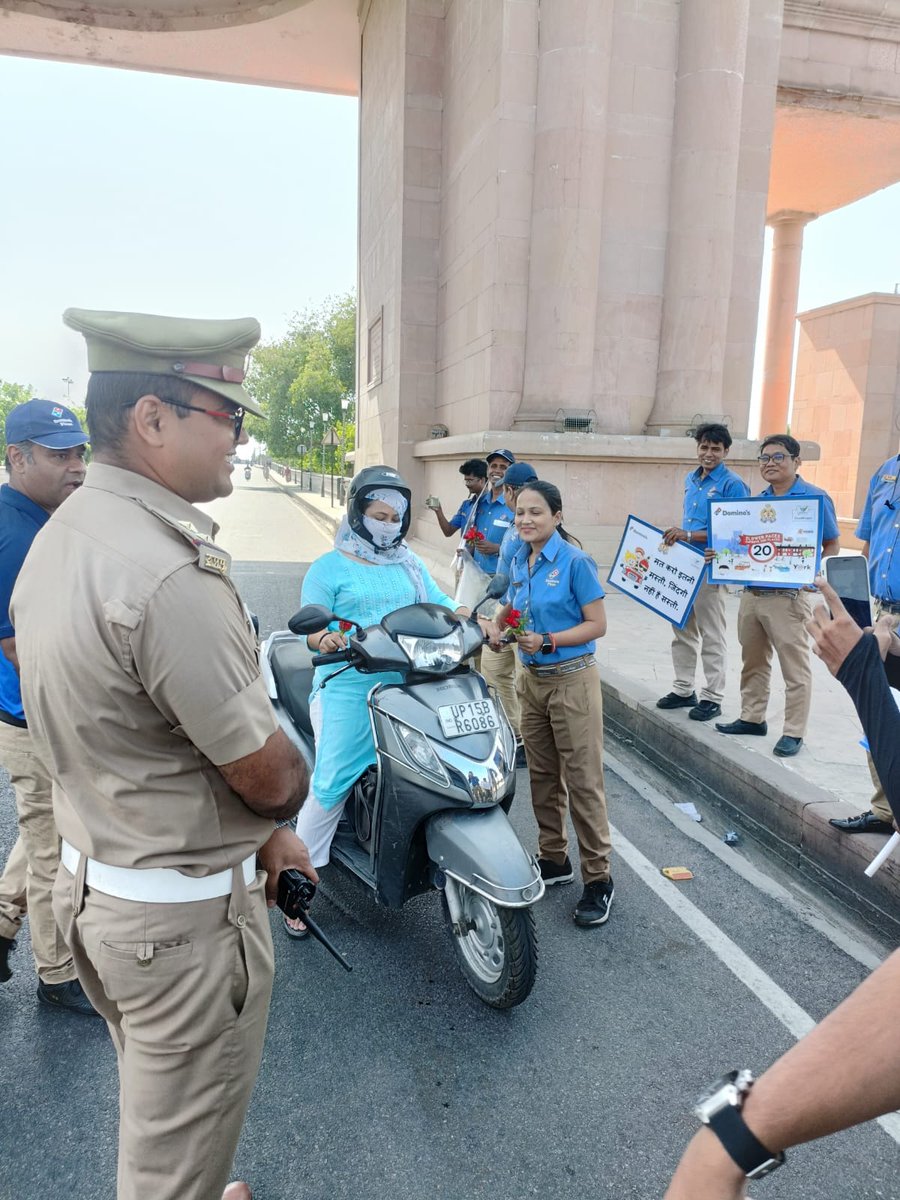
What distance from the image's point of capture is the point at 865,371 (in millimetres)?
16531

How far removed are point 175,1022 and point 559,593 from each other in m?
2.43

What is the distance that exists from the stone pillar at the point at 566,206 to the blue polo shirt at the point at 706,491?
5.05m

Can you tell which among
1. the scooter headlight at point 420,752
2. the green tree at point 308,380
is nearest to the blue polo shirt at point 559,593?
the scooter headlight at point 420,752

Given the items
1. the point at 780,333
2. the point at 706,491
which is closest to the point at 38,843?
the point at 706,491

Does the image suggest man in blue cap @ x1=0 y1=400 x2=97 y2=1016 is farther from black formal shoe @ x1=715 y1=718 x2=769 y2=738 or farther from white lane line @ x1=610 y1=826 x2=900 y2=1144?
black formal shoe @ x1=715 y1=718 x2=769 y2=738

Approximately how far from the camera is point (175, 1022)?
1.42 metres

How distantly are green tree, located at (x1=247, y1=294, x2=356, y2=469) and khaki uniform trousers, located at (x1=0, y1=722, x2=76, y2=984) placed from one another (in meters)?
46.4

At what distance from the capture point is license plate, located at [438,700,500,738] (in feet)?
9.52

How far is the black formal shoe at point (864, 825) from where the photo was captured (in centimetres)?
369

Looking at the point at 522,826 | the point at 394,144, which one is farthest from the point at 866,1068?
the point at 394,144

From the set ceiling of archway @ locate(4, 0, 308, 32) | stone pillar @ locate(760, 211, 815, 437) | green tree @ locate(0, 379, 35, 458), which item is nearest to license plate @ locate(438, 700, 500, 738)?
stone pillar @ locate(760, 211, 815, 437)

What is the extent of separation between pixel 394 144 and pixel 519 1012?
15514mm

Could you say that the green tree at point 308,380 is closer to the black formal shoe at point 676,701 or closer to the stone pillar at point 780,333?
the stone pillar at point 780,333

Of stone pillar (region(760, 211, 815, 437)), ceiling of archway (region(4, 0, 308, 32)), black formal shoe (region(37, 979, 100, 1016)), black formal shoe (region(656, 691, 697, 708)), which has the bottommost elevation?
black formal shoe (region(37, 979, 100, 1016))
